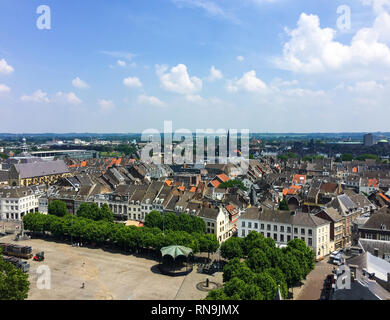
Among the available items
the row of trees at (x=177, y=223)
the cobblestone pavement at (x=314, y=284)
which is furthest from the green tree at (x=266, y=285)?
the row of trees at (x=177, y=223)

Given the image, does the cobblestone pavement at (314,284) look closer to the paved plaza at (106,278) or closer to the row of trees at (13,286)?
the paved plaza at (106,278)

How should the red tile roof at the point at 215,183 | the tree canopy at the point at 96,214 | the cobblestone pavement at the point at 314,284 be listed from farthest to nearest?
1. the red tile roof at the point at 215,183
2. the tree canopy at the point at 96,214
3. the cobblestone pavement at the point at 314,284

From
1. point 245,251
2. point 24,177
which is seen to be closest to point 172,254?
point 245,251

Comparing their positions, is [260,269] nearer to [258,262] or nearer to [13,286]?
[258,262]

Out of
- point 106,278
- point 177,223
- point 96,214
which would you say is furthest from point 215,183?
point 106,278

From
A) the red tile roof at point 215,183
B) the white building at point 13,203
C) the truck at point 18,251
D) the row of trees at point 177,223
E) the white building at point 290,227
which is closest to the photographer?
the truck at point 18,251

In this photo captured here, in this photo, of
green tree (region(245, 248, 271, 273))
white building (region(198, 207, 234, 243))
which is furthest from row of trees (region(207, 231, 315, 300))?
white building (region(198, 207, 234, 243))

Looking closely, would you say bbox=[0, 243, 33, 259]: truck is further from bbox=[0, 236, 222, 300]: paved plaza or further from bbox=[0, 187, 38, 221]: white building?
bbox=[0, 187, 38, 221]: white building
